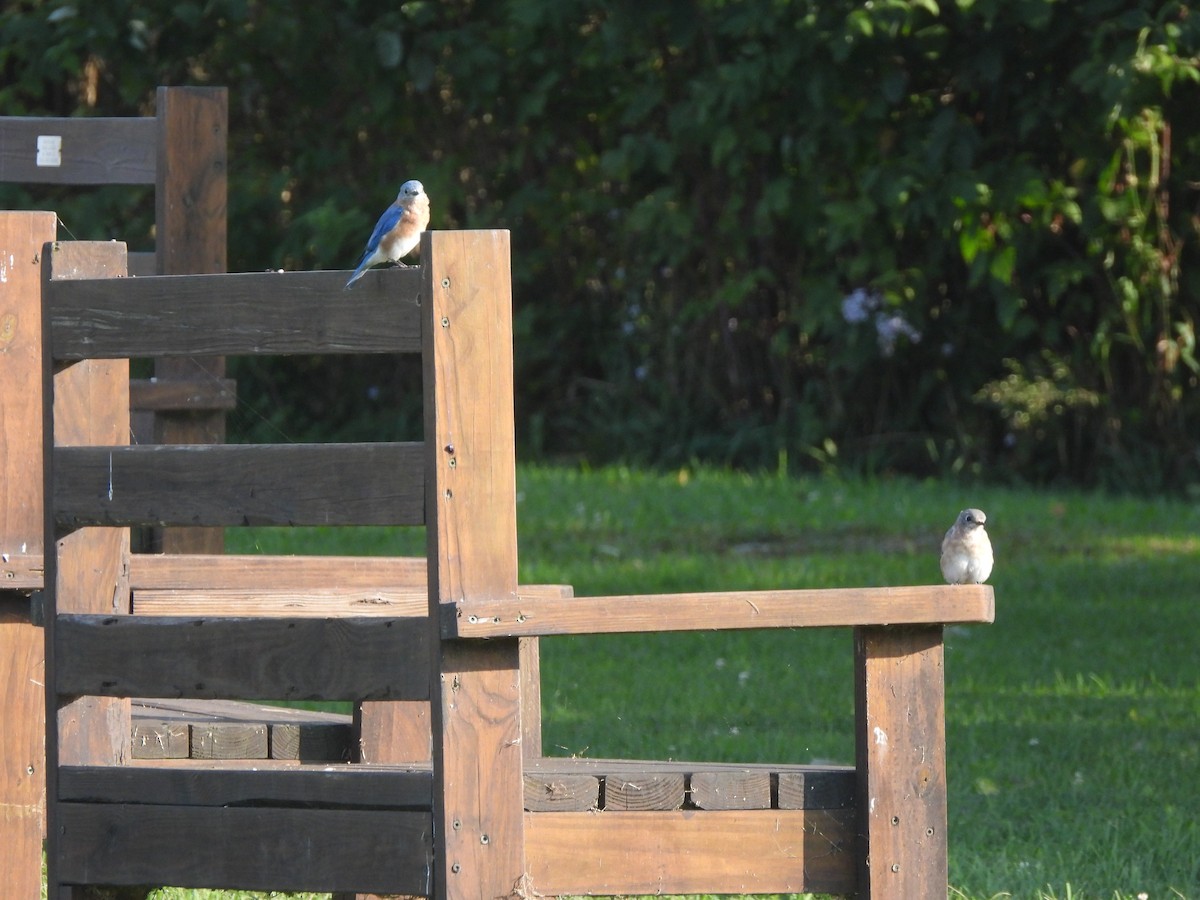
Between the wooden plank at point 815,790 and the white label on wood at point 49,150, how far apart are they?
3.22 m

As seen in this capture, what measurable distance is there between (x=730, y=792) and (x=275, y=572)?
1189 mm

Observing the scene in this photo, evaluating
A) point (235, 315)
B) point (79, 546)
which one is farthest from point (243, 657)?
point (235, 315)

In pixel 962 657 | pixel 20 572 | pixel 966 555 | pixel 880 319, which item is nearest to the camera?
pixel 20 572

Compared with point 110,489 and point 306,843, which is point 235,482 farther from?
point 306,843

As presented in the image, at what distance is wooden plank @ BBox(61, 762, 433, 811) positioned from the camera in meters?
2.69

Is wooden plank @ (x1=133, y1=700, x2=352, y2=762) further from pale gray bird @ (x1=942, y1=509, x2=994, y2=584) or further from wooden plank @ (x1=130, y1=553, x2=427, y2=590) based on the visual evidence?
pale gray bird @ (x1=942, y1=509, x2=994, y2=584)

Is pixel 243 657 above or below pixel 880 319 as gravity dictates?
below

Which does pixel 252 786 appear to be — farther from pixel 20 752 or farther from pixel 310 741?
pixel 20 752

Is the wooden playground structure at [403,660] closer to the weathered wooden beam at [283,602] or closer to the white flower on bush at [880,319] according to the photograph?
the weathered wooden beam at [283,602]

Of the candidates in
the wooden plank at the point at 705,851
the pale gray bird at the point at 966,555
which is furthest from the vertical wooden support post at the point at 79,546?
the pale gray bird at the point at 966,555

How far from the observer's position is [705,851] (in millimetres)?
2766

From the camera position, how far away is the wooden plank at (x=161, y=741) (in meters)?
3.34

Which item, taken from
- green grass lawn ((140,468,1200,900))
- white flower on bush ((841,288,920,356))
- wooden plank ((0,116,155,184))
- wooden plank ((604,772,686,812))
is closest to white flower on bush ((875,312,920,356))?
white flower on bush ((841,288,920,356))

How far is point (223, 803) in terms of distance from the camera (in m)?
2.74
